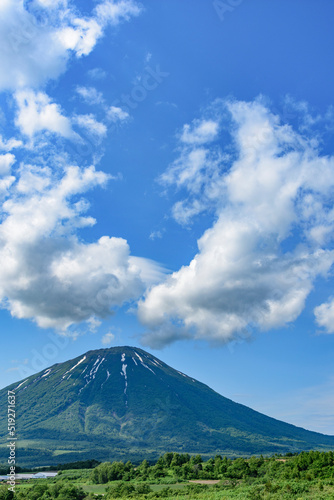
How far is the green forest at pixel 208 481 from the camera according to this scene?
45500mm

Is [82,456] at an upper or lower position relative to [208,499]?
lower

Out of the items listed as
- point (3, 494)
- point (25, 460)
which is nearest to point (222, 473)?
point (3, 494)

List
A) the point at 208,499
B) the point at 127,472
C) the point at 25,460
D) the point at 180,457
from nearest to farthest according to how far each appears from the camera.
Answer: the point at 208,499, the point at 127,472, the point at 180,457, the point at 25,460

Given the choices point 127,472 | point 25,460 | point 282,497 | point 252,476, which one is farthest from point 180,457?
point 25,460

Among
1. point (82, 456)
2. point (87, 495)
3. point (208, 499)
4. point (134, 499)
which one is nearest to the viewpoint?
point (208, 499)

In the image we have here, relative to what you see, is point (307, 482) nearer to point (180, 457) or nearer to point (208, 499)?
point (208, 499)

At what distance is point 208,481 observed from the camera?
217 feet

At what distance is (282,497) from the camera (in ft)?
135

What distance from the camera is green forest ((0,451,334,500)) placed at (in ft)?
149

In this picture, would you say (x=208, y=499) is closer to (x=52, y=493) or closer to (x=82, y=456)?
(x=52, y=493)

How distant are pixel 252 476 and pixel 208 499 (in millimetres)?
21195

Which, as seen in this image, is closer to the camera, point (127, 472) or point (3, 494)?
point (3, 494)

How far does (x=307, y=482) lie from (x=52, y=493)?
126 ft

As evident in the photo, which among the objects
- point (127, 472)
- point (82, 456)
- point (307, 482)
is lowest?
point (82, 456)
